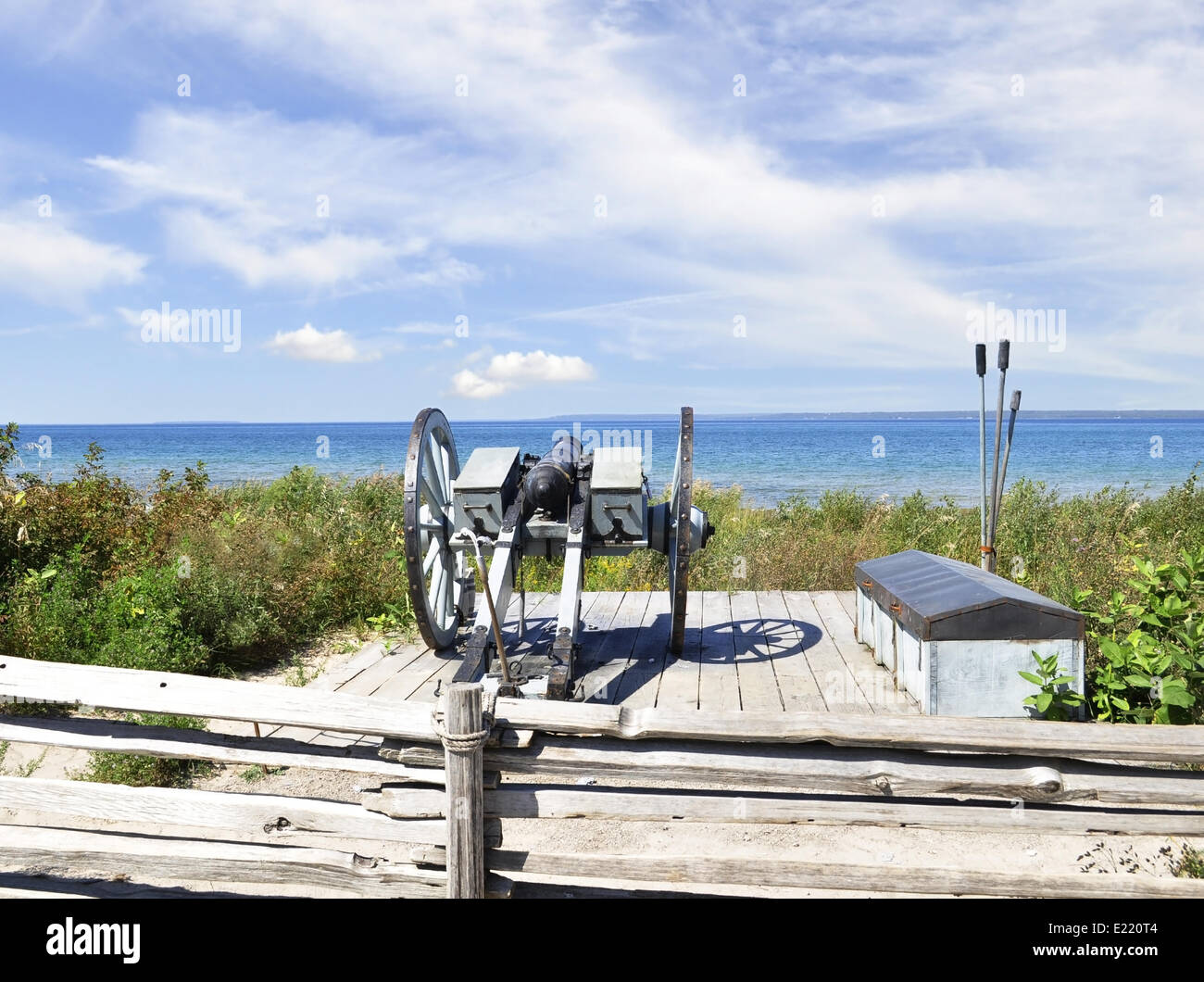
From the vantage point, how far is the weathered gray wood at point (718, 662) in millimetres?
4680

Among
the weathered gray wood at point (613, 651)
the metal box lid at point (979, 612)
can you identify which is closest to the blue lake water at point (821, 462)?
the weathered gray wood at point (613, 651)

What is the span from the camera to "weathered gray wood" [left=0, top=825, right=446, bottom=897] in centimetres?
286

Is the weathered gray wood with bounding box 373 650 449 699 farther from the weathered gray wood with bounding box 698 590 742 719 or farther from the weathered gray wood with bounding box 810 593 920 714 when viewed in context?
the weathered gray wood with bounding box 810 593 920 714

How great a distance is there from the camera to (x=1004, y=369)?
5.49 meters

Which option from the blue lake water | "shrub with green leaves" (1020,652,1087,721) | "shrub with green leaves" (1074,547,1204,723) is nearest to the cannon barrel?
"shrub with green leaves" (1020,652,1087,721)

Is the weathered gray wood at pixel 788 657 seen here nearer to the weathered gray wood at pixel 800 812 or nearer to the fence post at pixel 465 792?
the weathered gray wood at pixel 800 812

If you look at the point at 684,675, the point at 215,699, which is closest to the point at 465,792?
the point at 215,699

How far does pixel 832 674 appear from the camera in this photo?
5.09 metres

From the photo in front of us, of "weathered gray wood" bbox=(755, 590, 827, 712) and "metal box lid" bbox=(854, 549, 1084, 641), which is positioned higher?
"metal box lid" bbox=(854, 549, 1084, 641)

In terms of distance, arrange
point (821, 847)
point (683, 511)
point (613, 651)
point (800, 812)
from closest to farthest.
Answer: point (800, 812) → point (821, 847) → point (683, 511) → point (613, 651)

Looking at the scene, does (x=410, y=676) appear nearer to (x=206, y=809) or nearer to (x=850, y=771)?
(x=206, y=809)

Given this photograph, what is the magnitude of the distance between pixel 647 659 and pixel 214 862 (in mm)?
3044

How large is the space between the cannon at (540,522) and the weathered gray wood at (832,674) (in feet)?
2.90

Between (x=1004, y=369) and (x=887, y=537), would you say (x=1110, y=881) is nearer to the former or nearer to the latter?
(x=1004, y=369)
